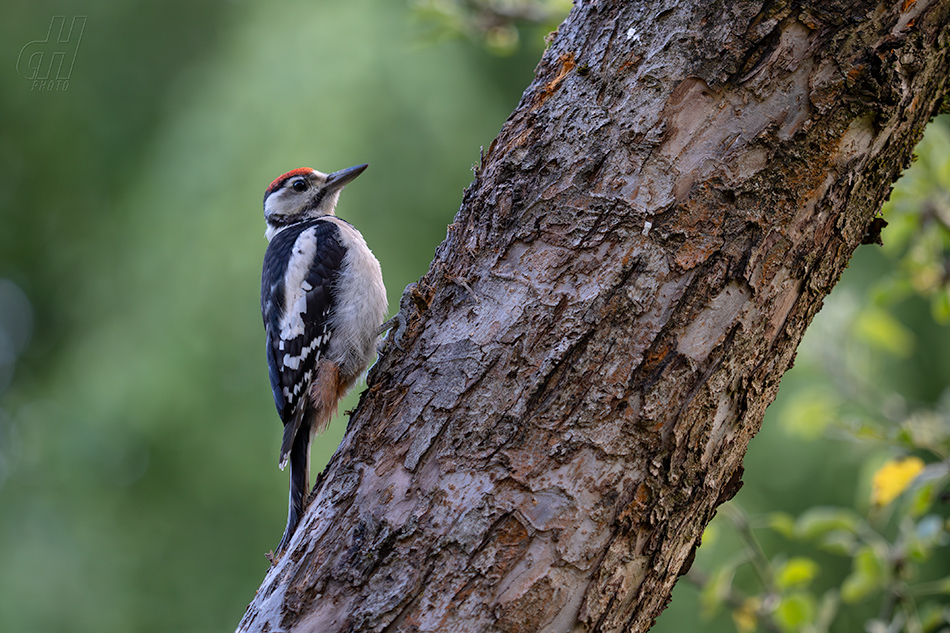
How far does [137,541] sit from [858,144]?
4.98 m

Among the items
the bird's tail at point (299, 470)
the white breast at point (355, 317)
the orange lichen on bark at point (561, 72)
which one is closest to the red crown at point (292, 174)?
the white breast at point (355, 317)

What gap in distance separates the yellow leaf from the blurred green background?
98.0 inches

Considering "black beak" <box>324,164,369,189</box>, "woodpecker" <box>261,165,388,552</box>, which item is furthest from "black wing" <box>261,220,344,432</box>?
"black beak" <box>324,164,369,189</box>

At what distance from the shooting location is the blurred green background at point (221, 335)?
4.59 metres

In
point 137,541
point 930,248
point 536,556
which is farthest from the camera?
point 137,541

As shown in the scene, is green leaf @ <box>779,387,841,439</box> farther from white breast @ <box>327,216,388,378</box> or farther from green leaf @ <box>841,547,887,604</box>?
white breast @ <box>327,216,388,378</box>

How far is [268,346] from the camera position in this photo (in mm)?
2973

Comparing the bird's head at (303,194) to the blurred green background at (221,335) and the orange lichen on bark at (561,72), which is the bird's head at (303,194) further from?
the orange lichen on bark at (561,72)

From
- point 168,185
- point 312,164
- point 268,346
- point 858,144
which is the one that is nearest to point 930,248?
point 858,144

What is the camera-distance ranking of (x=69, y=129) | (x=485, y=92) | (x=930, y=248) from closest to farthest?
(x=930, y=248) < (x=485, y=92) < (x=69, y=129)

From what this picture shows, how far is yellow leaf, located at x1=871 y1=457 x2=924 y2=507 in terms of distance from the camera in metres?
1.92

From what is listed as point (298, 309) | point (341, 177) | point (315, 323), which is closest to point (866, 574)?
point (315, 323)

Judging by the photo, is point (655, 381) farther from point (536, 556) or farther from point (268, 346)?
point (268, 346)

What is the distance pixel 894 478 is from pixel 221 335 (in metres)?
3.88
